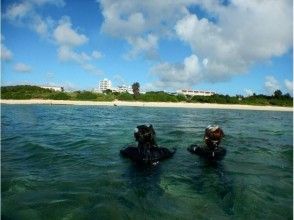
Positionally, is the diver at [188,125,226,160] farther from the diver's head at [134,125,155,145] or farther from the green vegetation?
the green vegetation

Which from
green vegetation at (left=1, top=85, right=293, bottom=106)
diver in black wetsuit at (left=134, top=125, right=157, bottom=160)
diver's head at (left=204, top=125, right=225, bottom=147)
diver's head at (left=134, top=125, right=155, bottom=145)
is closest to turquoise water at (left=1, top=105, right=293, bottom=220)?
diver in black wetsuit at (left=134, top=125, right=157, bottom=160)

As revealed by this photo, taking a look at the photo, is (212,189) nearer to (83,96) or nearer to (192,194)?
(192,194)

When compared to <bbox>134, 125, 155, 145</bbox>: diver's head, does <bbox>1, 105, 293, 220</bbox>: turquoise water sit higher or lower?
lower

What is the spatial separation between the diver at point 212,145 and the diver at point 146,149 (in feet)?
6.32

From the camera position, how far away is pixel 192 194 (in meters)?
11.4

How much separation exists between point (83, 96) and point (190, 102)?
109 feet

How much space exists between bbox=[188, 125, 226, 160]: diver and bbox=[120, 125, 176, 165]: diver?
1927mm

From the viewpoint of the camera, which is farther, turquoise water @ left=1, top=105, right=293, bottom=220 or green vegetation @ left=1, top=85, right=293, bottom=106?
green vegetation @ left=1, top=85, right=293, bottom=106

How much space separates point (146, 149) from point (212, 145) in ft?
10.6

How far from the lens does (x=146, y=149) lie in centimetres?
1456

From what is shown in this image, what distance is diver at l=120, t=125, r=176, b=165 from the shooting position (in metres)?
14.1

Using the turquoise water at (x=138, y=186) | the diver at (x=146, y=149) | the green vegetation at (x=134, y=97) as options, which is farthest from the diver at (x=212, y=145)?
the green vegetation at (x=134, y=97)

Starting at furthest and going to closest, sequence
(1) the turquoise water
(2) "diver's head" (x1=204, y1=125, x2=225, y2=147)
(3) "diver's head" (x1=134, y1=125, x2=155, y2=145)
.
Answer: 1. (2) "diver's head" (x1=204, y1=125, x2=225, y2=147)
2. (3) "diver's head" (x1=134, y1=125, x2=155, y2=145)
3. (1) the turquoise water

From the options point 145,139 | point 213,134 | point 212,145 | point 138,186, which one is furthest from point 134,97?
point 138,186
